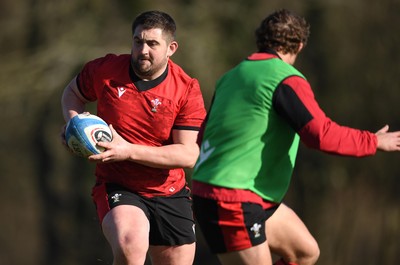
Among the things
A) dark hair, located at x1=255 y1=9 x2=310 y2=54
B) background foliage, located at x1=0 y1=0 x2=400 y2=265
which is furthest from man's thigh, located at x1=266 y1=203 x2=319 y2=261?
background foliage, located at x1=0 y1=0 x2=400 y2=265

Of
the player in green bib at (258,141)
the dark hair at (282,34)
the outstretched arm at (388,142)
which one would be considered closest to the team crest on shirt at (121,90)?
the player in green bib at (258,141)

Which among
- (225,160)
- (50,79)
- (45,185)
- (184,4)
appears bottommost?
(45,185)

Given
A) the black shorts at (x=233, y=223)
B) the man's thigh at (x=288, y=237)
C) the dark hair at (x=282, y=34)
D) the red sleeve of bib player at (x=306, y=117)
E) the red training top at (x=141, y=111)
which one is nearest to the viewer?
the red sleeve of bib player at (x=306, y=117)

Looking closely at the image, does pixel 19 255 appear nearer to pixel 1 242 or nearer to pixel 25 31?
pixel 1 242

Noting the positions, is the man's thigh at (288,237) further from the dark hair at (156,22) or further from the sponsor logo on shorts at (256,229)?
the dark hair at (156,22)

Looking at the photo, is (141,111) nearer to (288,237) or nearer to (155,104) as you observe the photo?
(155,104)

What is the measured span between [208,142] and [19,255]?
10956 millimetres

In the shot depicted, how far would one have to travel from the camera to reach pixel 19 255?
16156 millimetres

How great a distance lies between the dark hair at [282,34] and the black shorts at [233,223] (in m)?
0.88

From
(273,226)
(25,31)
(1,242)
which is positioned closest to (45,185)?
(1,242)

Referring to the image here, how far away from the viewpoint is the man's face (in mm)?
6734

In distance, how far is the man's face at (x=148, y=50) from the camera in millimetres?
6734

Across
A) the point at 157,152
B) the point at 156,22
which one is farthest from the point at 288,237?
the point at 156,22

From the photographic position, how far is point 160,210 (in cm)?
691
